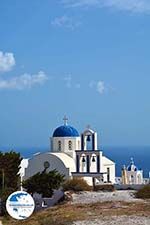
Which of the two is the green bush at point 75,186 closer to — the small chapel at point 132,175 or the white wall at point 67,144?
the white wall at point 67,144

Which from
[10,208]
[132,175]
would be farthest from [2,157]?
[10,208]

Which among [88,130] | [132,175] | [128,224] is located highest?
[88,130]

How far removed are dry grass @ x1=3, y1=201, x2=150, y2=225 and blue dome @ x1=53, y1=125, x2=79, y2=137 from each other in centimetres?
2675

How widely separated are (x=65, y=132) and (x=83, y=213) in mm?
31475

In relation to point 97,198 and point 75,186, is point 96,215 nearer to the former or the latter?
point 97,198

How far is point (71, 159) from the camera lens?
58562mm

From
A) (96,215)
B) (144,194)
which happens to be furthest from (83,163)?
(96,215)

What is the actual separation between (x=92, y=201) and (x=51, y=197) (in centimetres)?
667

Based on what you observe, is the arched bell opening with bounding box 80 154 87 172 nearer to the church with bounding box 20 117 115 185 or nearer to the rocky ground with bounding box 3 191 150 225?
the church with bounding box 20 117 115 185

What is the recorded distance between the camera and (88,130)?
57.6 m

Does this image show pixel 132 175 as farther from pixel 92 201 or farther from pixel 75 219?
pixel 75 219

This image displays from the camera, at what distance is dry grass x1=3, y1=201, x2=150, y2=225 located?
997 inches

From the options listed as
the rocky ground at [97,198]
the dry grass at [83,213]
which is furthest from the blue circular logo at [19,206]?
the rocky ground at [97,198]

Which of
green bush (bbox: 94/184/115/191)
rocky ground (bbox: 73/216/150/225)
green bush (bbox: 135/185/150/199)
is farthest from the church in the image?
rocky ground (bbox: 73/216/150/225)
